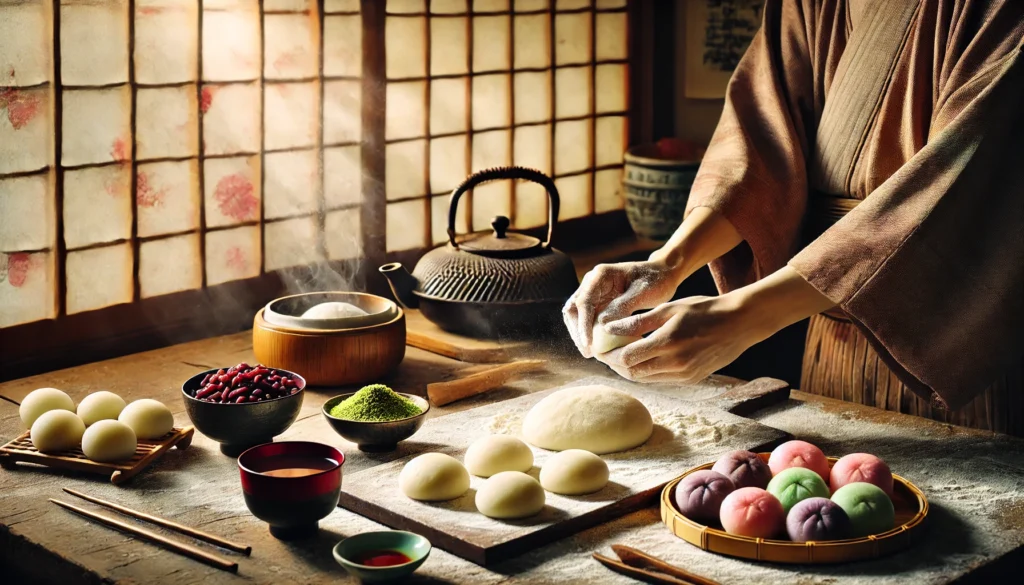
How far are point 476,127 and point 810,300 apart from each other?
1.91m

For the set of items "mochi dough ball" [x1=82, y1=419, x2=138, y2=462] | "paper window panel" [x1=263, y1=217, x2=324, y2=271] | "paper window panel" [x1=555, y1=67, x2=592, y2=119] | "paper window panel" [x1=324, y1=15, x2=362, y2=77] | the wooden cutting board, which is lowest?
the wooden cutting board

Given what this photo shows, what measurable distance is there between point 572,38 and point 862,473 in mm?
2517

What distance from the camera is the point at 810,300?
2055 millimetres

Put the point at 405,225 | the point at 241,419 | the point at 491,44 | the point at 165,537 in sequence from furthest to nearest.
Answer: the point at 491,44
the point at 405,225
the point at 241,419
the point at 165,537

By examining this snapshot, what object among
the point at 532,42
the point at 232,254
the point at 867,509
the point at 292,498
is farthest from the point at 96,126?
the point at 867,509

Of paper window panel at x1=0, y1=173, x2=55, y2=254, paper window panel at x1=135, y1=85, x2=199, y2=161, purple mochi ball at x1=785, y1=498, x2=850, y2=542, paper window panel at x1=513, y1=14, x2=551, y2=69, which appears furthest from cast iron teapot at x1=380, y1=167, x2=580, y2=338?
purple mochi ball at x1=785, y1=498, x2=850, y2=542

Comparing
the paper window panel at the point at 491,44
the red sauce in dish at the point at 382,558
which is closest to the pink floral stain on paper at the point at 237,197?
the paper window panel at the point at 491,44

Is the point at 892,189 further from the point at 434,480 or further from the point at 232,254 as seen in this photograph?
the point at 232,254

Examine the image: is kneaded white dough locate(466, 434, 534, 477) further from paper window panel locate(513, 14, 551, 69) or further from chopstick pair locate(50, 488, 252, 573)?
paper window panel locate(513, 14, 551, 69)

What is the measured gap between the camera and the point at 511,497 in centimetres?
179

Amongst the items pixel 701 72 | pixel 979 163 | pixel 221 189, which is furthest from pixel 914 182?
pixel 701 72

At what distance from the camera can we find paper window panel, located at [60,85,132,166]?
2771 mm

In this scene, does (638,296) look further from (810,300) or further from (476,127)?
(476,127)

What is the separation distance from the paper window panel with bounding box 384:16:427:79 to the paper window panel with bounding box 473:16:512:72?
0.24 meters
